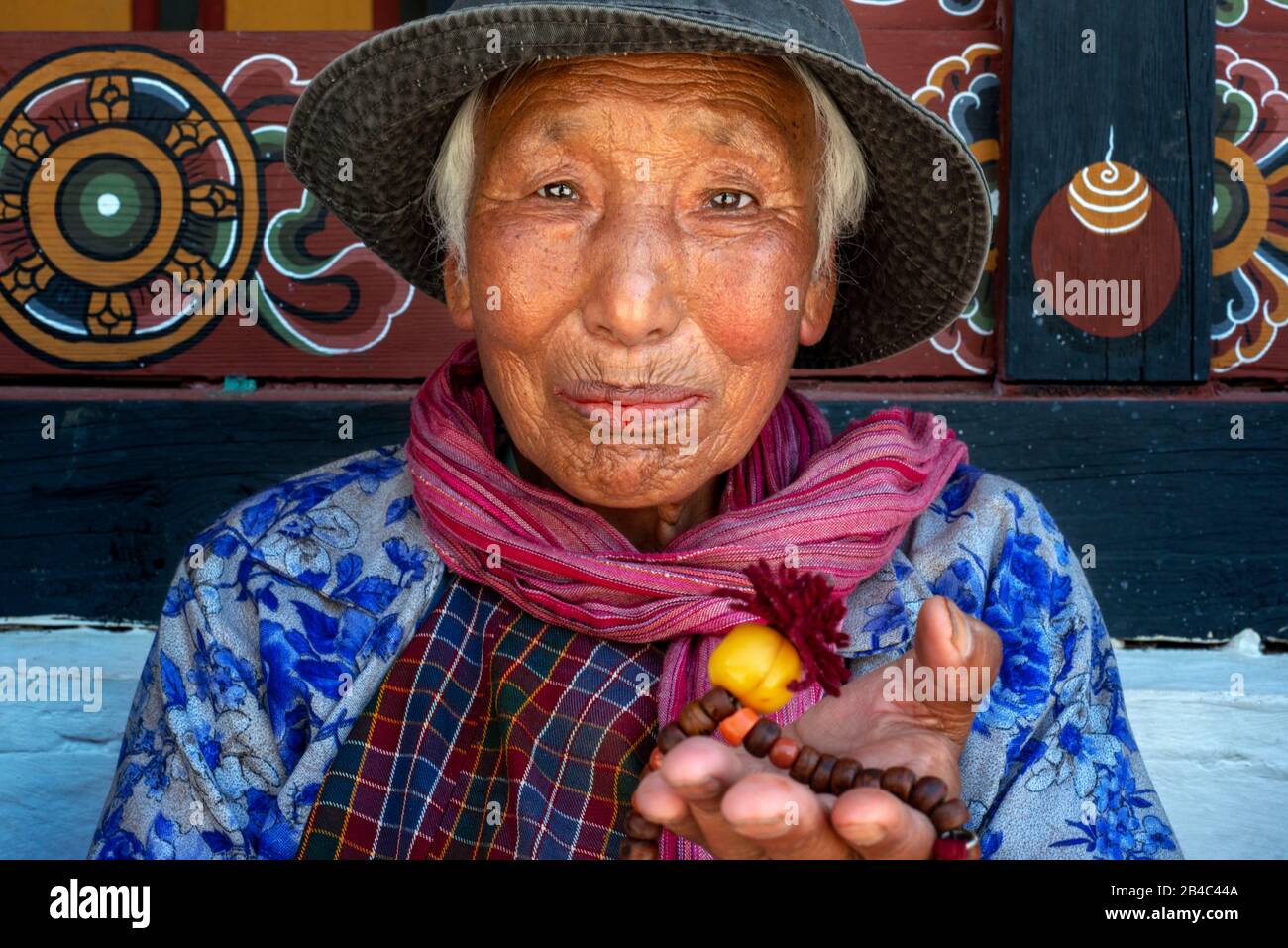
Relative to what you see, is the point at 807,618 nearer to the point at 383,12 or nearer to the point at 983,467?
the point at 983,467

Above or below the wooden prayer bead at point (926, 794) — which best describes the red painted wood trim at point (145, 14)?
above

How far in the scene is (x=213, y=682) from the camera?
1.97 m

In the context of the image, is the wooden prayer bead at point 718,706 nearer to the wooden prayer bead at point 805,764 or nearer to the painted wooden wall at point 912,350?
the wooden prayer bead at point 805,764

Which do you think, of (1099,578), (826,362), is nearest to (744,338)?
(826,362)

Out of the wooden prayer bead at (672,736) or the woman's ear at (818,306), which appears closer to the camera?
the wooden prayer bead at (672,736)

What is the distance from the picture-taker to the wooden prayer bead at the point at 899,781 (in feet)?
4.15

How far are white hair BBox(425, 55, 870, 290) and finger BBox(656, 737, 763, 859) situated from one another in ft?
3.35

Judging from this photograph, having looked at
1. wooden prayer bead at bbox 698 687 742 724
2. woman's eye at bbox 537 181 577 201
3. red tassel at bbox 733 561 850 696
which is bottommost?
wooden prayer bead at bbox 698 687 742 724

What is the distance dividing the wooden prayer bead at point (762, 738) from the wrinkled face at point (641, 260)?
2.09ft

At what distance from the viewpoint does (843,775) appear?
1.27 metres

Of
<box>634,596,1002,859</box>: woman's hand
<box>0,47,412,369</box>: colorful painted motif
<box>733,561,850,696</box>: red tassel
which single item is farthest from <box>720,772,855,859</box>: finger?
<box>0,47,412,369</box>: colorful painted motif

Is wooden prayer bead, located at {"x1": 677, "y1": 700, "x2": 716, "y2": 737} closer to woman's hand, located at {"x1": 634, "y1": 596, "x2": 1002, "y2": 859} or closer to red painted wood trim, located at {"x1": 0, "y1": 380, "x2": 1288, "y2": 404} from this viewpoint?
woman's hand, located at {"x1": 634, "y1": 596, "x2": 1002, "y2": 859}

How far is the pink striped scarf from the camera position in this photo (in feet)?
6.14

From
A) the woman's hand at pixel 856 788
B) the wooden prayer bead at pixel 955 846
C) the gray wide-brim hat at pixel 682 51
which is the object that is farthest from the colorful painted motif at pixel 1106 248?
the wooden prayer bead at pixel 955 846
